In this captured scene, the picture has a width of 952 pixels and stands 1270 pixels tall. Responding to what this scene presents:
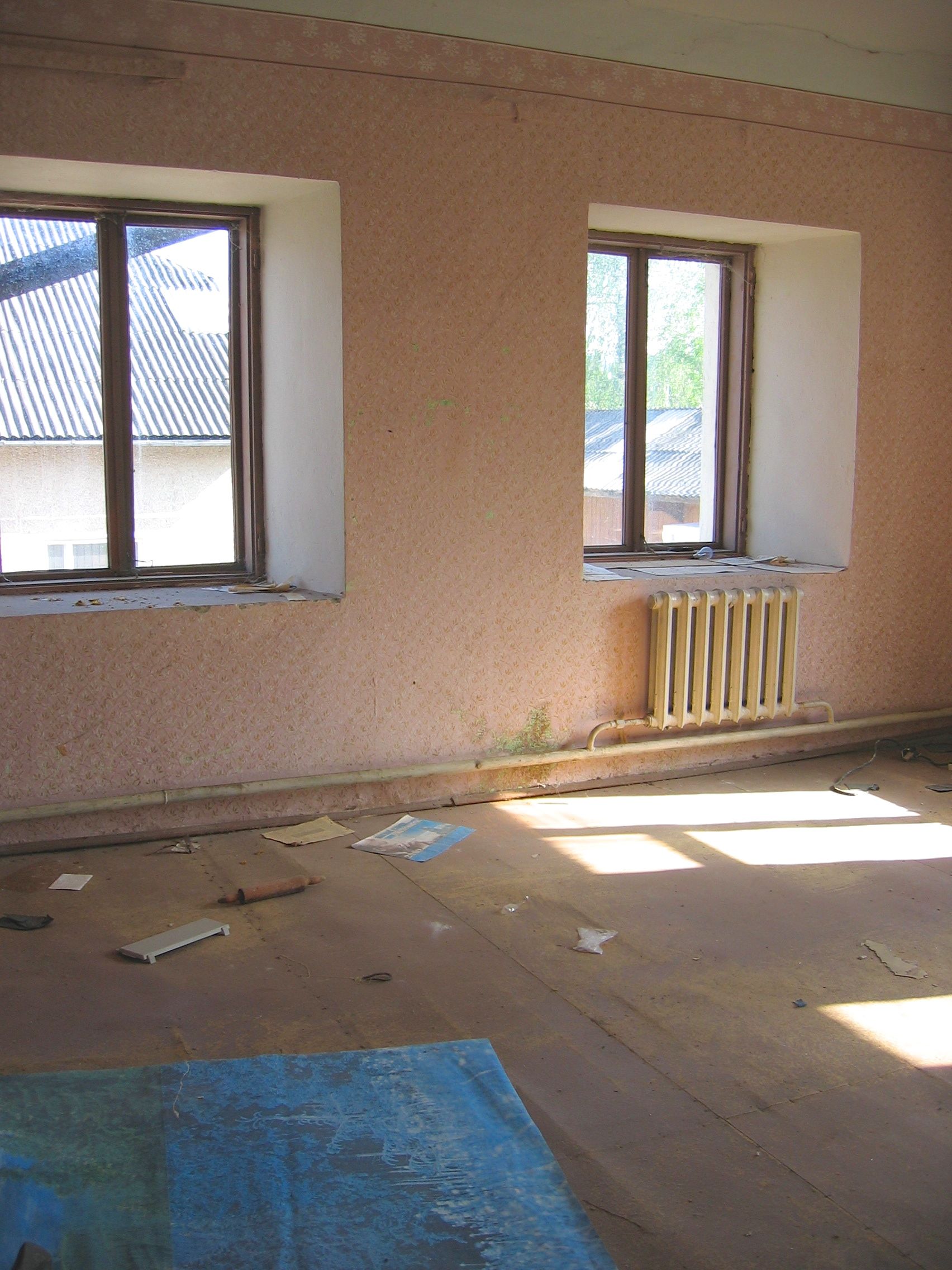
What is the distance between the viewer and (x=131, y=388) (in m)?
4.32

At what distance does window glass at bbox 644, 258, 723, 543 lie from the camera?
530 centimetres

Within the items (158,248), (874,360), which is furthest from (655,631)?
(158,248)

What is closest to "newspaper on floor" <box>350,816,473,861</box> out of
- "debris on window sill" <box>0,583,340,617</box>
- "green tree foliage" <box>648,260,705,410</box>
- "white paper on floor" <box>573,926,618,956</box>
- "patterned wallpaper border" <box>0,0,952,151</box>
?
"white paper on floor" <box>573,926,618,956</box>

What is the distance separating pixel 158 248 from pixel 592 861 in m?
2.74

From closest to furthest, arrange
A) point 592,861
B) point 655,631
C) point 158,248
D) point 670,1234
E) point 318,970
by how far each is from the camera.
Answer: point 670,1234
point 318,970
point 592,861
point 158,248
point 655,631

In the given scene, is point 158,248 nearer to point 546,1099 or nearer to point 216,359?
point 216,359

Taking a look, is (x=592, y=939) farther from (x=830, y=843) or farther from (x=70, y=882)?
(x=70, y=882)

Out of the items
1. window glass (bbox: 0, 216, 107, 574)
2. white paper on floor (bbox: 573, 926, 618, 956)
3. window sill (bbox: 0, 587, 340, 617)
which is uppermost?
window glass (bbox: 0, 216, 107, 574)

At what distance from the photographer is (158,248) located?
4.32m

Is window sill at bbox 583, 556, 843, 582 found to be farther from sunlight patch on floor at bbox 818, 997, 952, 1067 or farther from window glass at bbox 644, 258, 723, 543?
sunlight patch on floor at bbox 818, 997, 952, 1067

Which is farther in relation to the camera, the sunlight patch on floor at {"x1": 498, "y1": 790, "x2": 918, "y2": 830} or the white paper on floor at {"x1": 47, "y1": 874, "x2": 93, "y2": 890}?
the sunlight patch on floor at {"x1": 498, "y1": 790, "x2": 918, "y2": 830}

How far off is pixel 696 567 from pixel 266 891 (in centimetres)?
260

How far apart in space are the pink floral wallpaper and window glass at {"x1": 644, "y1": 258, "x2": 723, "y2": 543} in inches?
23.1

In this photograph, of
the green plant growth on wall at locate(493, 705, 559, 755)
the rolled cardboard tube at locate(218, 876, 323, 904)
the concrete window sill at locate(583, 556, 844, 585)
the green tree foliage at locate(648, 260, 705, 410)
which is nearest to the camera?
the rolled cardboard tube at locate(218, 876, 323, 904)
